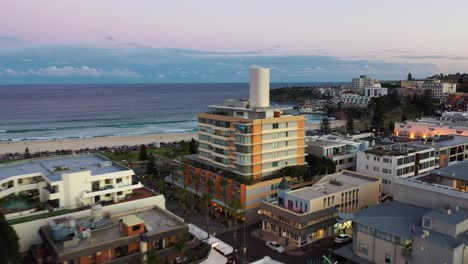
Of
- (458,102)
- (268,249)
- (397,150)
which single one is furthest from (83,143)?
(458,102)

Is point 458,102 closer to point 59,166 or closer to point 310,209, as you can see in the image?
point 310,209

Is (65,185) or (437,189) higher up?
(437,189)

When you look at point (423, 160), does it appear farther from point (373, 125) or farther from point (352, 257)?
point (373, 125)

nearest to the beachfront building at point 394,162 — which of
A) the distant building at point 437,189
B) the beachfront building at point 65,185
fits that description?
the distant building at point 437,189

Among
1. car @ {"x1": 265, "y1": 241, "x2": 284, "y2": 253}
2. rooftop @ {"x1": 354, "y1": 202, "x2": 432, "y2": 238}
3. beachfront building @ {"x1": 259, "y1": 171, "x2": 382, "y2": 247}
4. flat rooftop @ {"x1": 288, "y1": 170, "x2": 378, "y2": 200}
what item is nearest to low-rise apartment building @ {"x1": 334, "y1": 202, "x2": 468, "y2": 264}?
rooftop @ {"x1": 354, "y1": 202, "x2": 432, "y2": 238}

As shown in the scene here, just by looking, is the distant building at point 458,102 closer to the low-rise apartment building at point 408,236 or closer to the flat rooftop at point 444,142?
the flat rooftop at point 444,142

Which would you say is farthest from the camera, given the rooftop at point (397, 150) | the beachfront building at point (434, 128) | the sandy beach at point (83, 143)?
the sandy beach at point (83, 143)
